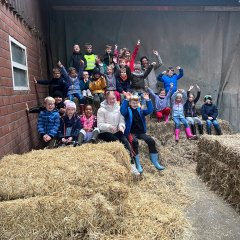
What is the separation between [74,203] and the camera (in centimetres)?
287

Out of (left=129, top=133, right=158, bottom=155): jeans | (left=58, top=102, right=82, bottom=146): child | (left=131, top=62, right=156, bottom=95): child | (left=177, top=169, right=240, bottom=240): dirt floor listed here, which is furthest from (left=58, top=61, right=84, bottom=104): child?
(left=177, top=169, right=240, bottom=240): dirt floor

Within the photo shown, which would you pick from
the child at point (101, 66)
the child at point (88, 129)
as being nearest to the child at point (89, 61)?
the child at point (101, 66)

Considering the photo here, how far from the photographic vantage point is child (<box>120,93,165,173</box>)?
5.45 metres

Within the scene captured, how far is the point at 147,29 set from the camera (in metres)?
9.52

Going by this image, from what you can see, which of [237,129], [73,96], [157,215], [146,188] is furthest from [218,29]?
[157,215]

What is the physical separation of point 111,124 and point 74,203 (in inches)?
106

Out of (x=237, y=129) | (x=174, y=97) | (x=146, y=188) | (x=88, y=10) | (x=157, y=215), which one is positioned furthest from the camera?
(x=237, y=129)

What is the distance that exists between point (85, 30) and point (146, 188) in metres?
5.96

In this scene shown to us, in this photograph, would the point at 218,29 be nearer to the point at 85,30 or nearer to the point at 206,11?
the point at 206,11

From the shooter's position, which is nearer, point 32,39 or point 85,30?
point 32,39

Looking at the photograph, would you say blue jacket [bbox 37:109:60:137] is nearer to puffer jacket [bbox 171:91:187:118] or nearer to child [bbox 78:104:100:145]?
child [bbox 78:104:100:145]

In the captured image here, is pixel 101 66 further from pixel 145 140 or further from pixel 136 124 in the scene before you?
pixel 145 140

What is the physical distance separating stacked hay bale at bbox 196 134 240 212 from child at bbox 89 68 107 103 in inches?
114

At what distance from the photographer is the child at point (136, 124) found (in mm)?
5449
